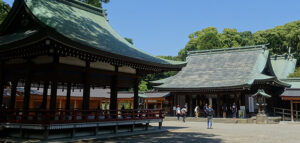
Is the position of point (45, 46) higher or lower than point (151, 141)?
higher

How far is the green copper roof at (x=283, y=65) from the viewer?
1600 inches

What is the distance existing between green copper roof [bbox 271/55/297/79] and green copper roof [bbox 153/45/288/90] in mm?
9579

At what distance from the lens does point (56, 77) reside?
1245 cm

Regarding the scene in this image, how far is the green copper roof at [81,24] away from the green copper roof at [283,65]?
1142 inches

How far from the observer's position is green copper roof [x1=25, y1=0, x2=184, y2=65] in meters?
14.4

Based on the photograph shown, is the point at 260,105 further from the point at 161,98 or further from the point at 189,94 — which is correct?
the point at 161,98

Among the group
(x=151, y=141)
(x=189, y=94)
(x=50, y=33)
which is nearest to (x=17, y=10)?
(x=50, y=33)

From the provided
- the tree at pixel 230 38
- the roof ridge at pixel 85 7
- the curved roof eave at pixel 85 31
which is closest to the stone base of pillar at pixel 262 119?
the curved roof eave at pixel 85 31

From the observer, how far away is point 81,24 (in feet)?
56.1

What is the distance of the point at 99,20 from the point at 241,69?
18.4 metres

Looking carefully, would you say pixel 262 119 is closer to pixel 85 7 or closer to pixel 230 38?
pixel 85 7

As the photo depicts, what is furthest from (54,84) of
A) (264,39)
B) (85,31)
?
(264,39)

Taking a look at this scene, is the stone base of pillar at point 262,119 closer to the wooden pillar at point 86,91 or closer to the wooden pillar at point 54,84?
the wooden pillar at point 86,91

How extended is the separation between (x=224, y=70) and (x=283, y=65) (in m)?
15.0
